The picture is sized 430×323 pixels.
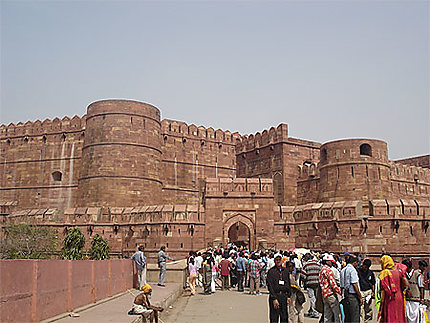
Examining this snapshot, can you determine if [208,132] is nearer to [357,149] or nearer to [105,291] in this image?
[357,149]

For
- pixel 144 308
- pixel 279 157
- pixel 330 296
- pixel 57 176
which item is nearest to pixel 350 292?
pixel 330 296

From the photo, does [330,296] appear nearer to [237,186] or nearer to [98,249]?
[237,186]

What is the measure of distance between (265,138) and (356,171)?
6.31 m

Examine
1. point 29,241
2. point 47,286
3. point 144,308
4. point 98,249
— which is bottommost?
point 144,308

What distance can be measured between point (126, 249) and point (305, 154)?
37.4 feet

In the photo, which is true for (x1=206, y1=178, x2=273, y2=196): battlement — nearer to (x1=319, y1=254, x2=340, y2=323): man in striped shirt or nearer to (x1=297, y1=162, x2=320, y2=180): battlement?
(x1=297, y1=162, x2=320, y2=180): battlement

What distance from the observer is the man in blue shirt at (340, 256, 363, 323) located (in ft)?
17.9

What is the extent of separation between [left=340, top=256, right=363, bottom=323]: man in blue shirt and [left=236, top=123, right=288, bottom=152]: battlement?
19715mm

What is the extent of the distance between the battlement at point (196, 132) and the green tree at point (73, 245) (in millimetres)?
10629

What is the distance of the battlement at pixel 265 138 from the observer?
82.5ft

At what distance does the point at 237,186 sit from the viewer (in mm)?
19641

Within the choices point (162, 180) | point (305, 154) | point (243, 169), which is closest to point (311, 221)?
point (305, 154)

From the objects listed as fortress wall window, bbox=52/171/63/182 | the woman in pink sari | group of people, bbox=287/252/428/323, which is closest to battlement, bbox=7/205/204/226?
fortress wall window, bbox=52/171/63/182

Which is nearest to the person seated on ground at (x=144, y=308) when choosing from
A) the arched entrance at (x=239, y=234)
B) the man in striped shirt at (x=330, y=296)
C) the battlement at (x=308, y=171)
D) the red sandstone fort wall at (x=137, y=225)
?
the man in striped shirt at (x=330, y=296)
